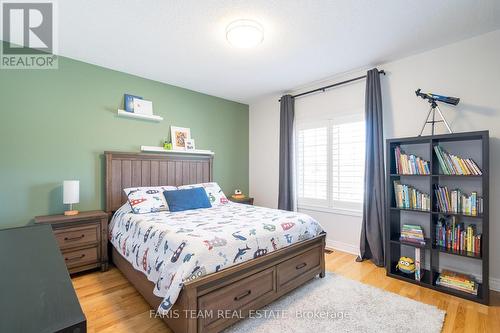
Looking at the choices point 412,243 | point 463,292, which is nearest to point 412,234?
point 412,243

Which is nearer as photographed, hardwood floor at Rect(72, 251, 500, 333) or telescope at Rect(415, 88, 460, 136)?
hardwood floor at Rect(72, 251, 500, 333)

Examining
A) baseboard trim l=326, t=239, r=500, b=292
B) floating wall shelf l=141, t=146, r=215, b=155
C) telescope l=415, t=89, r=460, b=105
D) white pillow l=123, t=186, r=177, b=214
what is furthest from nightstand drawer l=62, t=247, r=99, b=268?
telescope l=415, t=89, r=460, b=105

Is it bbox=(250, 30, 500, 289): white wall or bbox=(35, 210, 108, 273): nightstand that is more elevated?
bbox=(250, 30, 500, 289): white wall

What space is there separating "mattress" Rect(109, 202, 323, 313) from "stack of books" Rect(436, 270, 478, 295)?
1254mm

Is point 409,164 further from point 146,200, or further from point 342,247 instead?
point 146,200

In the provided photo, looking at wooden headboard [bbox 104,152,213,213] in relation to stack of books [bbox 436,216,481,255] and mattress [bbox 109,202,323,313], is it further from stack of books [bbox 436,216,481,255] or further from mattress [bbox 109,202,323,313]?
stack of books [bbox 436,216,481,255]

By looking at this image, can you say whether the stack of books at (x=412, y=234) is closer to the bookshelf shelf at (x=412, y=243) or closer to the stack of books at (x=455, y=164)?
the bookshelf shelf at (x=412, y=243)

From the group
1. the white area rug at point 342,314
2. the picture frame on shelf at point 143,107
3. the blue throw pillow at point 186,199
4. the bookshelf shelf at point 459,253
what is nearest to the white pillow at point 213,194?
the blue throw pillow at point 186,199

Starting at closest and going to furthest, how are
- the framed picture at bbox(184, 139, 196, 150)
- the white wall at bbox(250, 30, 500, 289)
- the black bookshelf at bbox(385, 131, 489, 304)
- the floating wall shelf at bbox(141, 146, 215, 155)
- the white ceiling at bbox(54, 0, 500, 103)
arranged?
the white ceiling at bbox(54, 0, 500, 103), the black bookshelf at bbox(385, 131, 489, 304), the white wall at bbox(250, 30, 500, 289), the floating wall shelf at bbox(141, 146, 215, 155), the framed picture at bbox(184, 139, 196, 150)

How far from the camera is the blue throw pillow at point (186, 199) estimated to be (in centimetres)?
291

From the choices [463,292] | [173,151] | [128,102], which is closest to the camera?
[463,292]

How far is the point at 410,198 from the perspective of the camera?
8.68ft

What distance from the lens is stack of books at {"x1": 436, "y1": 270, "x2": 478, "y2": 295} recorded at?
221 cm

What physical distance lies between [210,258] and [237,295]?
42 centimetres
